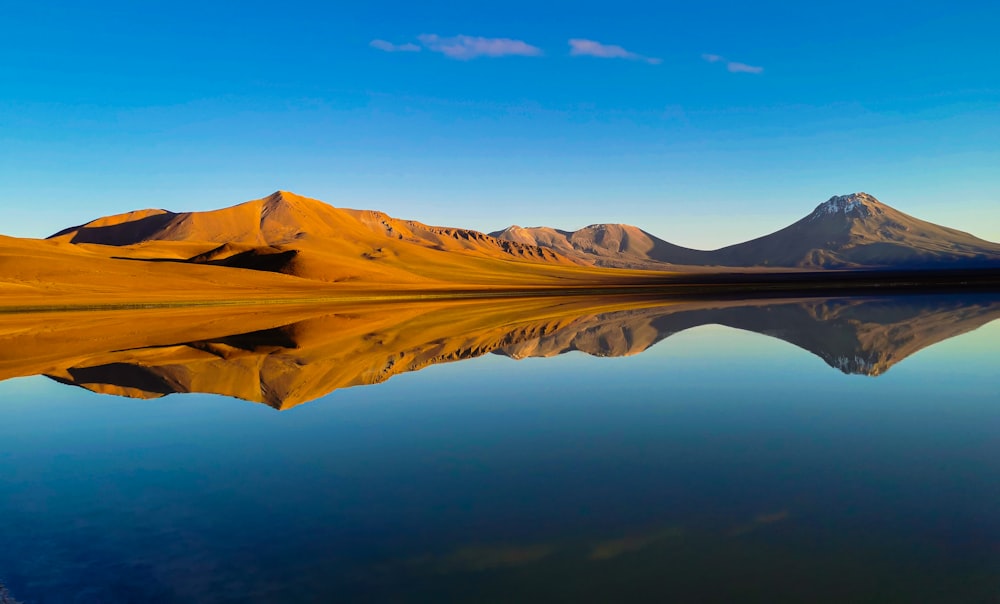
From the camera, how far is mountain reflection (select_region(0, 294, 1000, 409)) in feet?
69.1

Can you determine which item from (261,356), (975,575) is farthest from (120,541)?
(261,356)

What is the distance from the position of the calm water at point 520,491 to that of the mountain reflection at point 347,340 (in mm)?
2279

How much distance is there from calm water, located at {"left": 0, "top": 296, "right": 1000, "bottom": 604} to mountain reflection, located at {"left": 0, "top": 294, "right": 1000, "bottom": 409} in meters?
2.28

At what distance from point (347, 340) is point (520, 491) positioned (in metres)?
23.6

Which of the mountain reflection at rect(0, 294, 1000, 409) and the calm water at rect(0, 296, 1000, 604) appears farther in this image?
the mountain reflection at rect(0, 294, 1000, 409)

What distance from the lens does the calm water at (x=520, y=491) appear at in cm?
670

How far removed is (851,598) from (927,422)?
29.8 ft

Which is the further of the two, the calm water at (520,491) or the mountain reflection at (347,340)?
the mountain reflection at (347,340)

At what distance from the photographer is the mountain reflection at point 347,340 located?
2105 cm

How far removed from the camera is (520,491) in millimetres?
9469

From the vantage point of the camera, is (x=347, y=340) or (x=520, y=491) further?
(x=347, y=340)

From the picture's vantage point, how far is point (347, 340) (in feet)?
103

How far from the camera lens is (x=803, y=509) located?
27.3 feet

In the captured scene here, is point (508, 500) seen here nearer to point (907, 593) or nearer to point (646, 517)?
point (646, 517)
